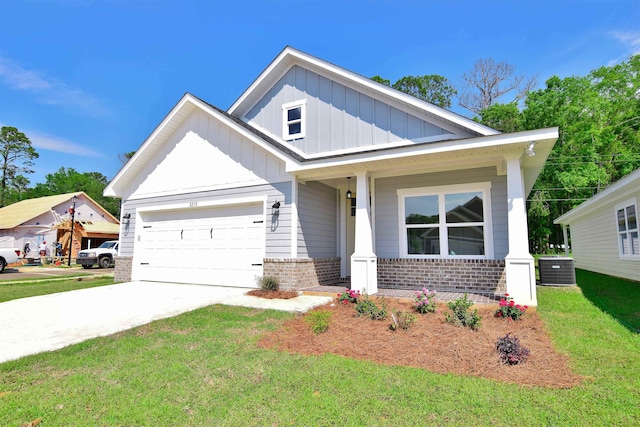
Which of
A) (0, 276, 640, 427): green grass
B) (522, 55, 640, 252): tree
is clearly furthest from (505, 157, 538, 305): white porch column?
(522, 55, 640, 252): tree

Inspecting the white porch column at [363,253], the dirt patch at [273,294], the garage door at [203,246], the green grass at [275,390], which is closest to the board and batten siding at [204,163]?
the garage door at [203,246]

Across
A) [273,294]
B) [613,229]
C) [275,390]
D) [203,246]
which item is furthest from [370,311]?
[613,229]

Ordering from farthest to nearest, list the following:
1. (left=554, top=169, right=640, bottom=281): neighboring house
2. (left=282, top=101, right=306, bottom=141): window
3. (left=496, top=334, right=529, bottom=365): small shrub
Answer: (left=282, top=101, right=306, bottom=141): window < (left=554, top=169, right=640, bottom=281): neighboring house < (left=496, top=334, right=529, bottom=365): small shrub

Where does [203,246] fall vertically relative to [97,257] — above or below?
above

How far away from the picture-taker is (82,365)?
13.0ft

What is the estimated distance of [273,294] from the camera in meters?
8.23

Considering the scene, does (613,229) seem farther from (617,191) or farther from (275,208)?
(275,208)

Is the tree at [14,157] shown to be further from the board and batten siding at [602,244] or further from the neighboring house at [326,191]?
the board and batten siding at [602,244]

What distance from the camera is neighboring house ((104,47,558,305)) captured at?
7.93 metres

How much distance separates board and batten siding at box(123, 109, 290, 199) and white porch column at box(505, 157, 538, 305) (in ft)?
17.9

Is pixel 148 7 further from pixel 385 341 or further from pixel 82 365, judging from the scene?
pixel 385 341

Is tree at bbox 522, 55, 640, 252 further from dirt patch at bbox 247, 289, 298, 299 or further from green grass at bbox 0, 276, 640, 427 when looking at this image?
green grass at bbox 0, 276, 640, 427

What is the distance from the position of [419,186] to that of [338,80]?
4.07 m

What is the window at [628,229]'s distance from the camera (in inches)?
390
